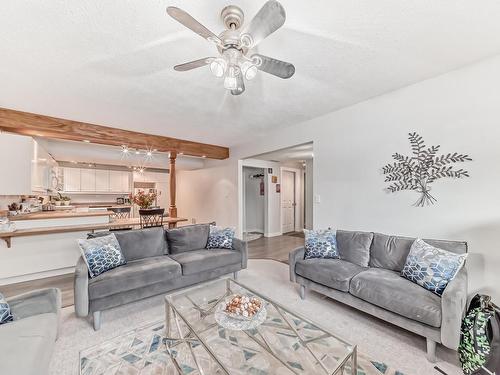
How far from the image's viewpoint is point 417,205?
268 cm

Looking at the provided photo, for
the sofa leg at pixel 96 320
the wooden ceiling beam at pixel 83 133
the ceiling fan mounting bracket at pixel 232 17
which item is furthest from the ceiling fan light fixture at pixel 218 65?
the wooden ceiling beam at pixel 83 133

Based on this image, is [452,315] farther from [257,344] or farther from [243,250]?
[243,250]

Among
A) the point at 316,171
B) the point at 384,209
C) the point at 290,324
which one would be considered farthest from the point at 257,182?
the point at 290,324

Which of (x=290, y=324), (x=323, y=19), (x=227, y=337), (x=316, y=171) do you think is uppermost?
(x=323, y=19)

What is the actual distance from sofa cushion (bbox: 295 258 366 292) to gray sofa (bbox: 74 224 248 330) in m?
0.96

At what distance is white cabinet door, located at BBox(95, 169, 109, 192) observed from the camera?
23.3 feet

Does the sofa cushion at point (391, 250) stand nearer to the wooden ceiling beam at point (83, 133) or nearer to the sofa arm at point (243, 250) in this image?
the sofa arm at point (243, 250)

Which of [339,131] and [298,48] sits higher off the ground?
[298,48]

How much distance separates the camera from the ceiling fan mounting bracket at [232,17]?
1491 millimetres

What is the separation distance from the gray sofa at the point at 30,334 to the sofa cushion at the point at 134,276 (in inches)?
14.8

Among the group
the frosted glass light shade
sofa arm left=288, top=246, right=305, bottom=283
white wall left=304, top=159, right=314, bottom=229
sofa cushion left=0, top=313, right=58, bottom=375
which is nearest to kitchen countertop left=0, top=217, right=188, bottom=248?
sofa cushion left=0, top=313, right=58, bottom=375

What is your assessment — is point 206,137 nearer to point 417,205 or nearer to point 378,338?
point 417,205

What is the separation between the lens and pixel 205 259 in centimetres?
292

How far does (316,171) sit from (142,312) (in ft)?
10.2
